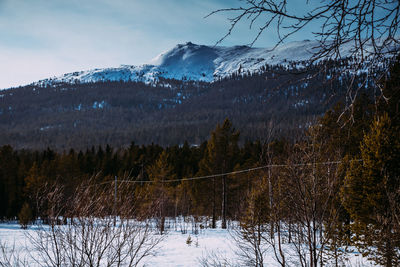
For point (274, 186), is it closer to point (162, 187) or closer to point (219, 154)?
point (162, 187)

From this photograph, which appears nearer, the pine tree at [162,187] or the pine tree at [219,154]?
the pine tree at [162,187]

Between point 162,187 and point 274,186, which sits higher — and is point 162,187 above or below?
below

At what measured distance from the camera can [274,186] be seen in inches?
386

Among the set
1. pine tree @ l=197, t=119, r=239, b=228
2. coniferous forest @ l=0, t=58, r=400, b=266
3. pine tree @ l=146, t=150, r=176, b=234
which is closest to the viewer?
coniferous forest @ l=0, t=58, r=400, b=266

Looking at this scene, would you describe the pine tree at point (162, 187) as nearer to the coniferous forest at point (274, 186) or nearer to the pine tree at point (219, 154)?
the coniferous forest at point (274, 186)

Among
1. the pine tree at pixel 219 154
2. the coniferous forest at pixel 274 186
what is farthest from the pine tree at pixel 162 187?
the pine tree at pixel 219 154

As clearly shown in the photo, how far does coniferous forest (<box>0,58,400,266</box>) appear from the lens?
16.3 feet

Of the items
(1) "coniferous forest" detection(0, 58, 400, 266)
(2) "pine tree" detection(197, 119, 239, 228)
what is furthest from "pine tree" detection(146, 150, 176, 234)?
(2) "pine tree" detection(197, 119, 239, 228)

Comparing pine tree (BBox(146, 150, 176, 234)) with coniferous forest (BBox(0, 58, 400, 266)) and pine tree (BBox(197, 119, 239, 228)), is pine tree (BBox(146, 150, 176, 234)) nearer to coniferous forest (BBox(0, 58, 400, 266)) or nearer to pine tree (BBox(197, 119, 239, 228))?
coniferous forest (BBox(0, 58, 400, 266))

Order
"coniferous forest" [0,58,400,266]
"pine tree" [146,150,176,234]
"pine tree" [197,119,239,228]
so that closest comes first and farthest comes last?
"coniferous forest" [0,58,400,266], "pine tree" [146,150,176,234], "pine tree" [197,119,239,228]

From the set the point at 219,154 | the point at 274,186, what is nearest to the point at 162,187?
the point at 219,154

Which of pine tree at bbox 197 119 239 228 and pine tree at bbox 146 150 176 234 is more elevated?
pine tree at bbox 197 119 239 228

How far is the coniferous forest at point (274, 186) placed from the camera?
4.96 meters

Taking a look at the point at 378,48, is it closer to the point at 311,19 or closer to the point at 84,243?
the point at 311,19
